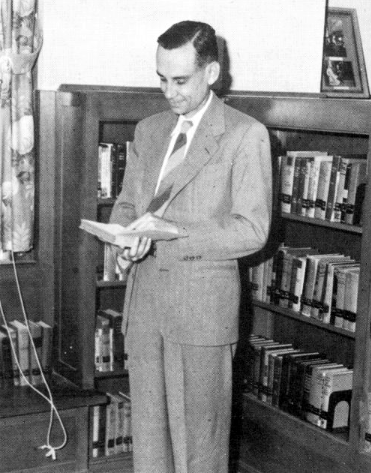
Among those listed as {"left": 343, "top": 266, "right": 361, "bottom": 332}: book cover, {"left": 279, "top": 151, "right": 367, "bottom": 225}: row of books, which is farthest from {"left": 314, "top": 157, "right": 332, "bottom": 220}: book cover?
{"left": 343, "top": 266, "right": 361, "bottom": 332}: book cover

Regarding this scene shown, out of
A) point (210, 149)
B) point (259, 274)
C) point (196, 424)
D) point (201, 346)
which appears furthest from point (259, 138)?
point (259, 274)

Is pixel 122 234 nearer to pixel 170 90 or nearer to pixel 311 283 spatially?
pixel 170 90

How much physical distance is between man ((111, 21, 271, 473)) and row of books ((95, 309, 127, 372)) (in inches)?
39.3

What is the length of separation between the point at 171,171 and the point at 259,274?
1.21 metres

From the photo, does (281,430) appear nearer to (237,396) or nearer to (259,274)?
(237,396)

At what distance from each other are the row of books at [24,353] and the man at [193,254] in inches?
41.5

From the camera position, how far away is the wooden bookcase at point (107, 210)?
124 inches

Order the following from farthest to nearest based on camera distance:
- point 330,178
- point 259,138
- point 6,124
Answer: point 6,124
point 330,178
point 259,138

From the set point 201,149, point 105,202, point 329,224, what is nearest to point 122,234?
point 201,149

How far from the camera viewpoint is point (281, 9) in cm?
402

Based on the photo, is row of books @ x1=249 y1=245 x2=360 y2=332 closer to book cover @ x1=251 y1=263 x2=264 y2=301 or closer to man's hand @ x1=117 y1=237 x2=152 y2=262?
book cover @ x1=251 y1=263 x2=264 y2=301

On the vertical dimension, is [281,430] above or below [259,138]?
below

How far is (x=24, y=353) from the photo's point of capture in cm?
349

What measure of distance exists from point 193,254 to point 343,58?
7.53 ft
